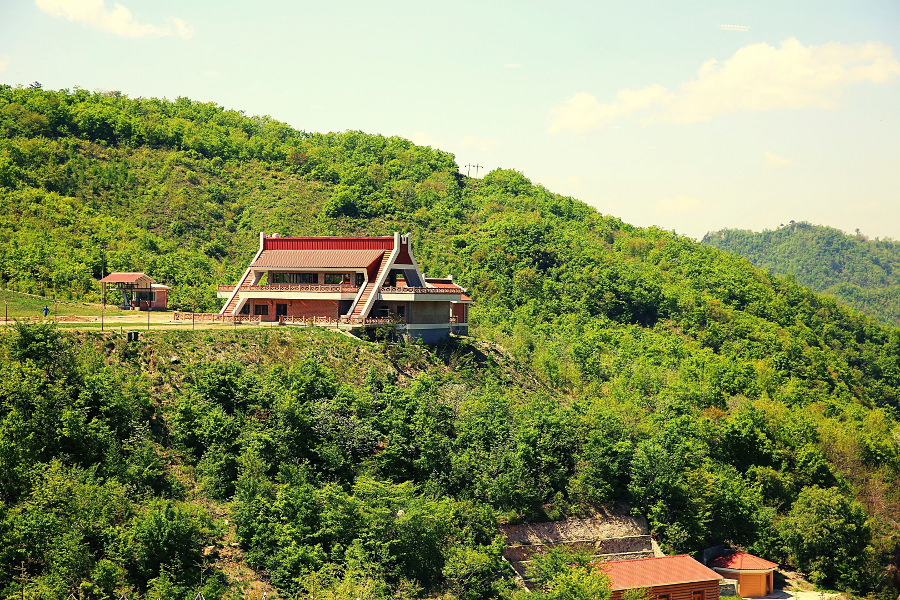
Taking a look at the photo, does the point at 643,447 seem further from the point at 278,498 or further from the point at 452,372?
the point at 278,498

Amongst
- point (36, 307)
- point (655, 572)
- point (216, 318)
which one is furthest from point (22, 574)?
point (655, 572)

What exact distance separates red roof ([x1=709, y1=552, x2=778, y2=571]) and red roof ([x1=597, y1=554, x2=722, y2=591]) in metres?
3.11

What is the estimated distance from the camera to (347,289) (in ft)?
171

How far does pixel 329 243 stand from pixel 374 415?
1673cm

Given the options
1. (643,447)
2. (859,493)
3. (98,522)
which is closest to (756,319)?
(859,493)

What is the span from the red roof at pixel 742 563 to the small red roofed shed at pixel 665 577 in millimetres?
3105

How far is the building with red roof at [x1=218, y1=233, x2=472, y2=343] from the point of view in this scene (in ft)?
170

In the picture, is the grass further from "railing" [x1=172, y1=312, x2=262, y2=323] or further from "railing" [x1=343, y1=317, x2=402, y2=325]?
"railing" [x1=343, y1=317, x2=402, y2=325]

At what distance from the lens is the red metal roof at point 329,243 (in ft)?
179

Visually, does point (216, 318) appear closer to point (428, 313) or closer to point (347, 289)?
point (347, 289)

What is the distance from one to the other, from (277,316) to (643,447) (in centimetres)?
2353

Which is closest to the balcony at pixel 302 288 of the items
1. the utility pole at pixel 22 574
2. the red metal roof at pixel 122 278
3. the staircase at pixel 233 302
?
the staircase at pixel 233 302

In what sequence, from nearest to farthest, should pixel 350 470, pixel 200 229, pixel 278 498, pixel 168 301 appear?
pixel 278 498 → pixel 350 470 → pixel 168 301 → pixel 200 229

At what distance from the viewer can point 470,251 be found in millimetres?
91000
